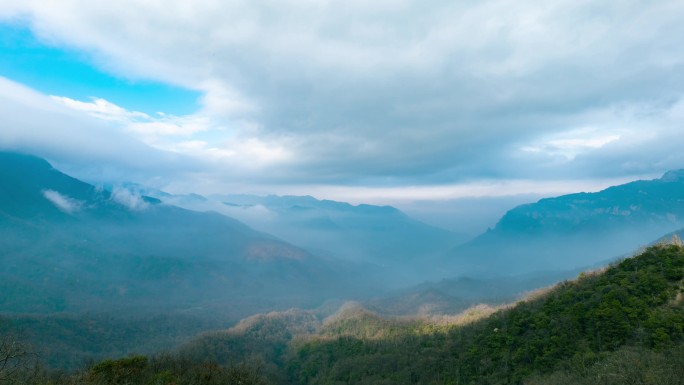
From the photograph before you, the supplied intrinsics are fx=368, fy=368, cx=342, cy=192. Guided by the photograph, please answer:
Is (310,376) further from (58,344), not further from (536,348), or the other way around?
(58,344)

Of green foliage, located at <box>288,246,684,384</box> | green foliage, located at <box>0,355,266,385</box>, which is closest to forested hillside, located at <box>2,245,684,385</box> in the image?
green foliage, located at <box>288,246,684,384</box>

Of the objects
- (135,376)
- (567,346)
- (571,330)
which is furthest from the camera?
(571,330)

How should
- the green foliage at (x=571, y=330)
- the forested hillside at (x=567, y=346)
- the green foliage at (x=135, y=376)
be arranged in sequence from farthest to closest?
the green foliage at (x=571, y=330)
the green foliage at (x=135, y=376)
the forested hillside at (x=567, y=346)

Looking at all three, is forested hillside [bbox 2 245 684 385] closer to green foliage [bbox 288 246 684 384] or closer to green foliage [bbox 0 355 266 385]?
green foliage [bbox 288 246 684 384]

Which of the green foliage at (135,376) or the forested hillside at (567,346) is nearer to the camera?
the forested hillside at (567,346)

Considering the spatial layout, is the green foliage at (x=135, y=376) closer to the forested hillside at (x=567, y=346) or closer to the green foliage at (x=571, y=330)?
the forested hillside at (x=567, y=346)

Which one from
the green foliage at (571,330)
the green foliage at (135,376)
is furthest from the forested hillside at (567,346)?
the green foliage at (135,376)

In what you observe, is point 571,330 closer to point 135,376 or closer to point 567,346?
point 567,346

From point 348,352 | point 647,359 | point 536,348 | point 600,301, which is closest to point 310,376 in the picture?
point 348,352

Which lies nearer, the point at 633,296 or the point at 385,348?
the point at 633,296

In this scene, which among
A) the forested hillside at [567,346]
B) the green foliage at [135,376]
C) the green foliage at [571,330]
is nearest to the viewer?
the forested hillside at [567,346]

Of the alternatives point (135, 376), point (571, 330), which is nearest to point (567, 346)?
point (571, 330)
